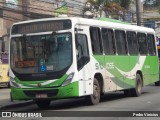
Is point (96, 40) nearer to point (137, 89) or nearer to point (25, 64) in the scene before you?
point (25, 64)

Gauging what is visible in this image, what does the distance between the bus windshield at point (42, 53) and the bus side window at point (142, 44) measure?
21.9 ft

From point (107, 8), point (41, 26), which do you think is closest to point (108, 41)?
point (41, 26)

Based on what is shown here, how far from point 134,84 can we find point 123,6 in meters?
30.3

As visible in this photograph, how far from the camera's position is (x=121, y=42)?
18500mm

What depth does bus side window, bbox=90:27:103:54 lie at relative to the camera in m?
16.0

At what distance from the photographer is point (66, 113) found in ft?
44.4

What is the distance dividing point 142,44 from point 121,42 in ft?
8.75

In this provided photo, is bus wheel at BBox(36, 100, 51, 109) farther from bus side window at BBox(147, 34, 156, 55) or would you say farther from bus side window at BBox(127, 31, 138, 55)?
bus side window at BBox(147, 34, 156, 55)

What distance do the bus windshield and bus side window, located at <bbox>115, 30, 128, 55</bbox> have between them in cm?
394

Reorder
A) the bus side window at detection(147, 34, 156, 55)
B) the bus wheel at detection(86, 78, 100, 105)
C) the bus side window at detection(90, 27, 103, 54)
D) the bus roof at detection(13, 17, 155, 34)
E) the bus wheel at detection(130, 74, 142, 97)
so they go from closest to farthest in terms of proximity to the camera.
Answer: the bus roof at detection(13, 17, 155, 34) < the bus wheel at detection(86, 78, 100, 105) < the bus side window at detection(90, 27, 103, 54) < the bus wheel at detection(130, 74, 142, 97) < the bus side window at detection(147, 34, 156, 55)

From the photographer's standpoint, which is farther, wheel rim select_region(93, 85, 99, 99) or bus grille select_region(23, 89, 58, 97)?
wheel rim select_region(93, 85, 99, 99)

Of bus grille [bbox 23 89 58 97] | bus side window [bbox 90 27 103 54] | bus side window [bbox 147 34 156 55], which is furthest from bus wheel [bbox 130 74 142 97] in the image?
bus grille [bbox 23 89 58 97]

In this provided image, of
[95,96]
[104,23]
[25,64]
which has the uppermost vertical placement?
[104,23]

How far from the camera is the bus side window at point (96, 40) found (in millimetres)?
15986
